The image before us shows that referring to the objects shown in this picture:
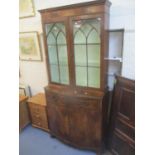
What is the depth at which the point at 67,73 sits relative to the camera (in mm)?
2090

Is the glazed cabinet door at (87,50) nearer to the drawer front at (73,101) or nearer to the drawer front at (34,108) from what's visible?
the drawer front at (73,101)

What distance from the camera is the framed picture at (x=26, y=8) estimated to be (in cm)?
245

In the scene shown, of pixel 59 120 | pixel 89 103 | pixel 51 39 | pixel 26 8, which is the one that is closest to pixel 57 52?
pixel 51 39

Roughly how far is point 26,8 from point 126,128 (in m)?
2.45

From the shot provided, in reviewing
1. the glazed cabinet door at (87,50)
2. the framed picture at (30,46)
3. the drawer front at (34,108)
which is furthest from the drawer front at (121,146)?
the framed picture at (30,46)

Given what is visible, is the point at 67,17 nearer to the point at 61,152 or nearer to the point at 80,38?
the point at 80,38

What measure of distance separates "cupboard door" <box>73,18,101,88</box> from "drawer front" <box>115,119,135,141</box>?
53 centimetres

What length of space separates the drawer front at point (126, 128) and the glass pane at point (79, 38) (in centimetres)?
110

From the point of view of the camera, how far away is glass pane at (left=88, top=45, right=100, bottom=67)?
1817mm

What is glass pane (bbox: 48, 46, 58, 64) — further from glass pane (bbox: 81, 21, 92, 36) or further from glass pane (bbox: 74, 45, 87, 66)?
glass pane (bbox: 81, 21, 92, 36)
